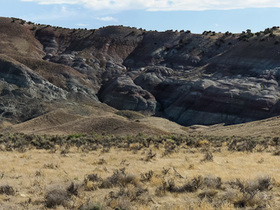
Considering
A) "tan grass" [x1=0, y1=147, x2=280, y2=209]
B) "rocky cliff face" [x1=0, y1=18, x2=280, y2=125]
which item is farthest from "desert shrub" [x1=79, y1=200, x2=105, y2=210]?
"rocky cliff face" [x1=0, y1=18, x2=280, y2=125]

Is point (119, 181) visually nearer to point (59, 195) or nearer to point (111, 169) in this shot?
point (59, 195)

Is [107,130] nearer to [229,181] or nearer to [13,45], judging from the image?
[229,181]

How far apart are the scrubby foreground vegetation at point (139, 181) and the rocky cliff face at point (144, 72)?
174 feet

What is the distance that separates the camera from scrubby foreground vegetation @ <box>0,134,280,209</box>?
1119 centimetres

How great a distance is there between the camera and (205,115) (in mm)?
79062

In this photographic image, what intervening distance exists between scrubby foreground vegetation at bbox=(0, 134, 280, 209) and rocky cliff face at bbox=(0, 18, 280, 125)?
53.1 metres

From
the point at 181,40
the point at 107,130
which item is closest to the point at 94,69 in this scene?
the point at 181,40

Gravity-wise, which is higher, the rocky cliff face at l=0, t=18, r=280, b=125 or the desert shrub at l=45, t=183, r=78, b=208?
the rocky cliff face at l=0, t=18, r=280, b=125

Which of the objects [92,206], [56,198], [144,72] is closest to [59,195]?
[56,198]

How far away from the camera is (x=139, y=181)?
14.0m

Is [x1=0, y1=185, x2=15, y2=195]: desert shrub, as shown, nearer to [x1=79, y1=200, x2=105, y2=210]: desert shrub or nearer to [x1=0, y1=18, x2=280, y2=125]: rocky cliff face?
[x1=79, y1=200, x2=105, y2=210]: desert shrub

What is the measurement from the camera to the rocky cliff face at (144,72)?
3041 inches

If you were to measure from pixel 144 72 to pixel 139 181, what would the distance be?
92352 mm

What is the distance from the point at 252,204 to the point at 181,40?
368ft
